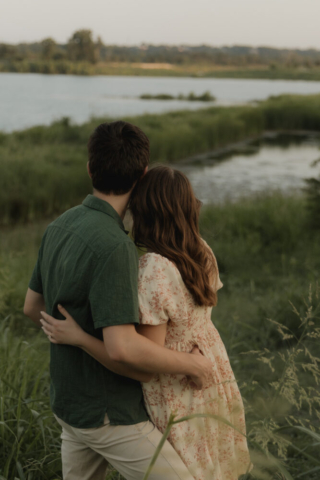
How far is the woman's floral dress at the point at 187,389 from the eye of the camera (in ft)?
4.70

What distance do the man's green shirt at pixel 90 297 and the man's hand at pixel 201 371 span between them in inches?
7.2

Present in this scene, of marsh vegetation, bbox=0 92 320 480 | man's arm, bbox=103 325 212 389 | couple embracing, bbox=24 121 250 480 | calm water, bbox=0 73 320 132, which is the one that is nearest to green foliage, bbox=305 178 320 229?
marsh vegetation, bbox=0 92 320 480

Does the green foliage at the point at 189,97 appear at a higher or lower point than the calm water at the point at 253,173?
higher

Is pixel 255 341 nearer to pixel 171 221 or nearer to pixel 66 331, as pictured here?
pixel 171 221

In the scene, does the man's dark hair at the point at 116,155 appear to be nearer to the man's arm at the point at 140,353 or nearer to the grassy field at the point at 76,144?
the man's arm at the point at 140,353

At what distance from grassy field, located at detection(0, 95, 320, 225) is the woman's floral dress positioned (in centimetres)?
858

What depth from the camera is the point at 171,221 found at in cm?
152

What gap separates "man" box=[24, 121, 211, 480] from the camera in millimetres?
1332

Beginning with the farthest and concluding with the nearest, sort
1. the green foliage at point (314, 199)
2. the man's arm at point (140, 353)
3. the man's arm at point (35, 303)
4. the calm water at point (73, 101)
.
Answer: the calm water at point (73, 101) < the green foliage at point (314, 199) < the man's arm at point (35, 303) < the man's arm at point (140, 353)

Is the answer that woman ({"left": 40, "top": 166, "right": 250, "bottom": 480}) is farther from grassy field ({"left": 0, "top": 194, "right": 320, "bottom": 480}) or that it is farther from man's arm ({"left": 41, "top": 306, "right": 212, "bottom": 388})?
grassy field ({"left": 0, "top": 194, "right": 320, "bottom": 480})

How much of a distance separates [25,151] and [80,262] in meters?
12.7

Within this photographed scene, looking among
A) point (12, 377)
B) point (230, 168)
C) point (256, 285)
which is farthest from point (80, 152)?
point (12, 377)

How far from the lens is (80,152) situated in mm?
14070

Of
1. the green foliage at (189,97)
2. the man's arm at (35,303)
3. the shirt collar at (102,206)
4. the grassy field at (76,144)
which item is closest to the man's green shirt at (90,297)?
the shirt collar at (102,206)
